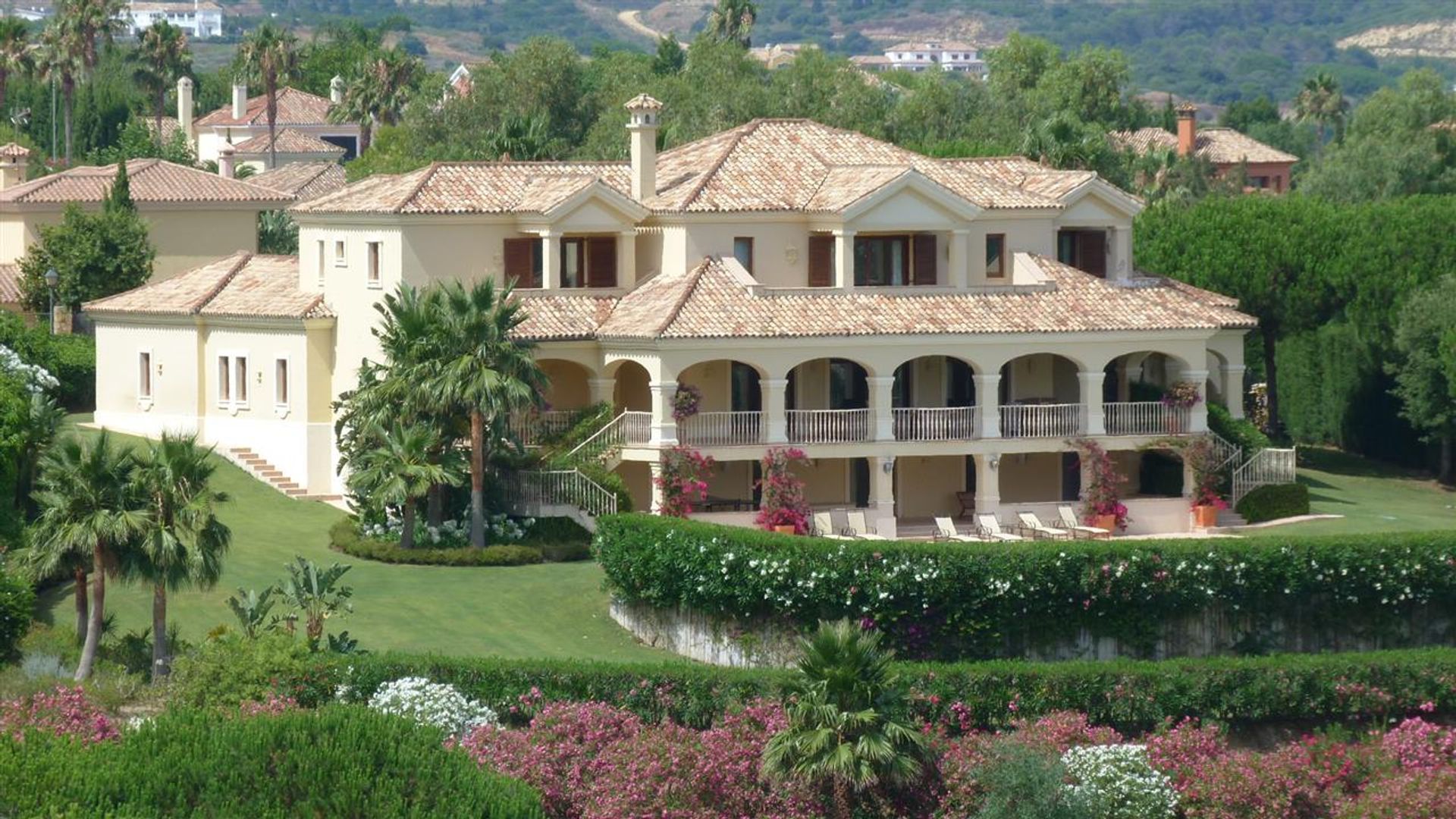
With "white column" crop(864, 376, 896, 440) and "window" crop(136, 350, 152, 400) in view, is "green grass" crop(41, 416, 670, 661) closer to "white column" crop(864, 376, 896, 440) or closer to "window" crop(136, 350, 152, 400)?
"white column" crop(864, 376, 896, 440)

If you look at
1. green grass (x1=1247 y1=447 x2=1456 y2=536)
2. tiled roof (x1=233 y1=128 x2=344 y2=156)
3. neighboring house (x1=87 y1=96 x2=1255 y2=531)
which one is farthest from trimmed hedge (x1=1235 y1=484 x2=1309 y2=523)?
tiled roof (x1=233 y1=128 x2=344 y2=156)

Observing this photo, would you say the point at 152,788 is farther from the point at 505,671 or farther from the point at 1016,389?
the point at 1016,389

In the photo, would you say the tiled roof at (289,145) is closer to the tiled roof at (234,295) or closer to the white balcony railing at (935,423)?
the tiled roof at (234,295)

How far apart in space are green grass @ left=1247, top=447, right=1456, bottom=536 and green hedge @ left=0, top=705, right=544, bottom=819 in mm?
25915

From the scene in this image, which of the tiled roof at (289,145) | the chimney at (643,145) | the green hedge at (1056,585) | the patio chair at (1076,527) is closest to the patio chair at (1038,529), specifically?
the patio chair at (1076,527)

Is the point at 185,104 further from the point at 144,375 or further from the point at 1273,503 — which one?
the point at 1273,503

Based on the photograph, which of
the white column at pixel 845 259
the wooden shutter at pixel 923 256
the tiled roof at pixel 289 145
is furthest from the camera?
the tiled roof at pixel 289 145

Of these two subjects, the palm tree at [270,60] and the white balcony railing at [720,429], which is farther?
the palm tree at [270,60]

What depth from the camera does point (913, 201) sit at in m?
62.2

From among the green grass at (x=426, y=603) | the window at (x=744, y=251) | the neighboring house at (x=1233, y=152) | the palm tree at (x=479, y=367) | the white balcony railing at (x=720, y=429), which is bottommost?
the green grass at (x=426, y=603)

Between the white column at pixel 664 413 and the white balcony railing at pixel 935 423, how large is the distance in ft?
17.1

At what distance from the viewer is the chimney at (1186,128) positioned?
419 feet

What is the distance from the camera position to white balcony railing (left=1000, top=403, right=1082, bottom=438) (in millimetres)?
61844

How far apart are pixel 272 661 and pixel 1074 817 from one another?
1271 cm
